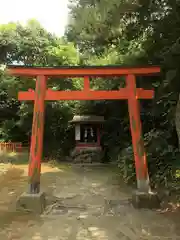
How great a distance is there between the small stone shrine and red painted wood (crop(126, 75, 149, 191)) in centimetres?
775

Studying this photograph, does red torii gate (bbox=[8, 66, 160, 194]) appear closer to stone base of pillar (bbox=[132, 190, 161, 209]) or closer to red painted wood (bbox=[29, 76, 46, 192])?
red painted wood (bbox=[29, 76, 46, 192])

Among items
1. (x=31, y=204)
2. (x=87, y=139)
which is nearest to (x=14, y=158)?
(x=87, y=139)

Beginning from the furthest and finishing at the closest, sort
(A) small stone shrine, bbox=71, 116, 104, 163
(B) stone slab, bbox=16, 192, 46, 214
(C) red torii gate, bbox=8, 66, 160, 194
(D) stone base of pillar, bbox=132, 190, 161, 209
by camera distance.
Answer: (A) small stone shrine, bbox=71, 116, 104, 163, (C) red torii gate, bbox=8, 66, 160, 194, (D) stone base of pillar, bbox=132, 190, 161, 209, (B) stone slab, bbox=16, 192, 46, 214

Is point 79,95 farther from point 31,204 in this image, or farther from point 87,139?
point 87,139

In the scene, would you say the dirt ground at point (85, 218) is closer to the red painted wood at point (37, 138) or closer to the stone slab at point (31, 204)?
the stone slab at point (31, 204)

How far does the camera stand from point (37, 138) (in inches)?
263

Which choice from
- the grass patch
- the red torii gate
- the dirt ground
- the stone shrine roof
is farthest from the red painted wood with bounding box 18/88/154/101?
the grass patch

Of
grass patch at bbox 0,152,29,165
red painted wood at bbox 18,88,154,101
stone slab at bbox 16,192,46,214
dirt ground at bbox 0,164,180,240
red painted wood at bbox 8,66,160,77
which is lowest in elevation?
dirt ground at bbox 0,164,180,240

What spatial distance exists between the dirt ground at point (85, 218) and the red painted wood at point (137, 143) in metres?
0.74

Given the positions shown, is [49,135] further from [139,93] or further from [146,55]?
[139,93]

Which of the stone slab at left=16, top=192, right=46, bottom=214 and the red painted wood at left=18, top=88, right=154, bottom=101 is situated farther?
the red painted wood at left=18, top=88, right=154, bottom=101

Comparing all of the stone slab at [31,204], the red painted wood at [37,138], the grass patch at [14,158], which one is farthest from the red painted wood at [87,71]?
the grass patch at [14,158]

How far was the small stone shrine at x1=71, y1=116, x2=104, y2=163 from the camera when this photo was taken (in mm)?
14500

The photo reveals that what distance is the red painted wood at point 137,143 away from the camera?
21.7 ft
